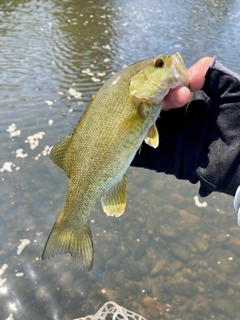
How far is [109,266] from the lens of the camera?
15.5 ft

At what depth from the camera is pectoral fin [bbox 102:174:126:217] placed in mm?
2328

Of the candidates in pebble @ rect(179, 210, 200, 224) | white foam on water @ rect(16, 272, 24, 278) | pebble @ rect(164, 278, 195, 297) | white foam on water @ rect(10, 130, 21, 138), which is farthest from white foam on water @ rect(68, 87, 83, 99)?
pebble @ rect(164, 278, 195, 297)

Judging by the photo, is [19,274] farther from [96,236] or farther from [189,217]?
[189,217]

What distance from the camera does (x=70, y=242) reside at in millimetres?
2312

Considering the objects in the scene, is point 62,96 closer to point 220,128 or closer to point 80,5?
point 220,128

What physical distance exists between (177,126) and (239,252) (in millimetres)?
2819

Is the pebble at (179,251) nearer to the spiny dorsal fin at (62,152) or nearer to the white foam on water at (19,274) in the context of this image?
the white foam on water at (19,274)

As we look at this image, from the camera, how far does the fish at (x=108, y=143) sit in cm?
222

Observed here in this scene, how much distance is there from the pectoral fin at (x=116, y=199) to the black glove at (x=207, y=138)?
77 centimetres

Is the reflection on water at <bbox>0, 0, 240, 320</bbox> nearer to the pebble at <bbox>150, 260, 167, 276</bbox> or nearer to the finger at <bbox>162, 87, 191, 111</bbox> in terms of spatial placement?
the pebble at <bbox>150, 260, 167, 276</bbox>

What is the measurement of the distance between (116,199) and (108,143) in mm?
412

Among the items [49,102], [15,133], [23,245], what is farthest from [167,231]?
[49,102]

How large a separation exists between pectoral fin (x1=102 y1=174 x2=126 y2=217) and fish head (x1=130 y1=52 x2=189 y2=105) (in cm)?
58

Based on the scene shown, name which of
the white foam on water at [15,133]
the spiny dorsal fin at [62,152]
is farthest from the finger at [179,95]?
the white foam on water at [15,133]
